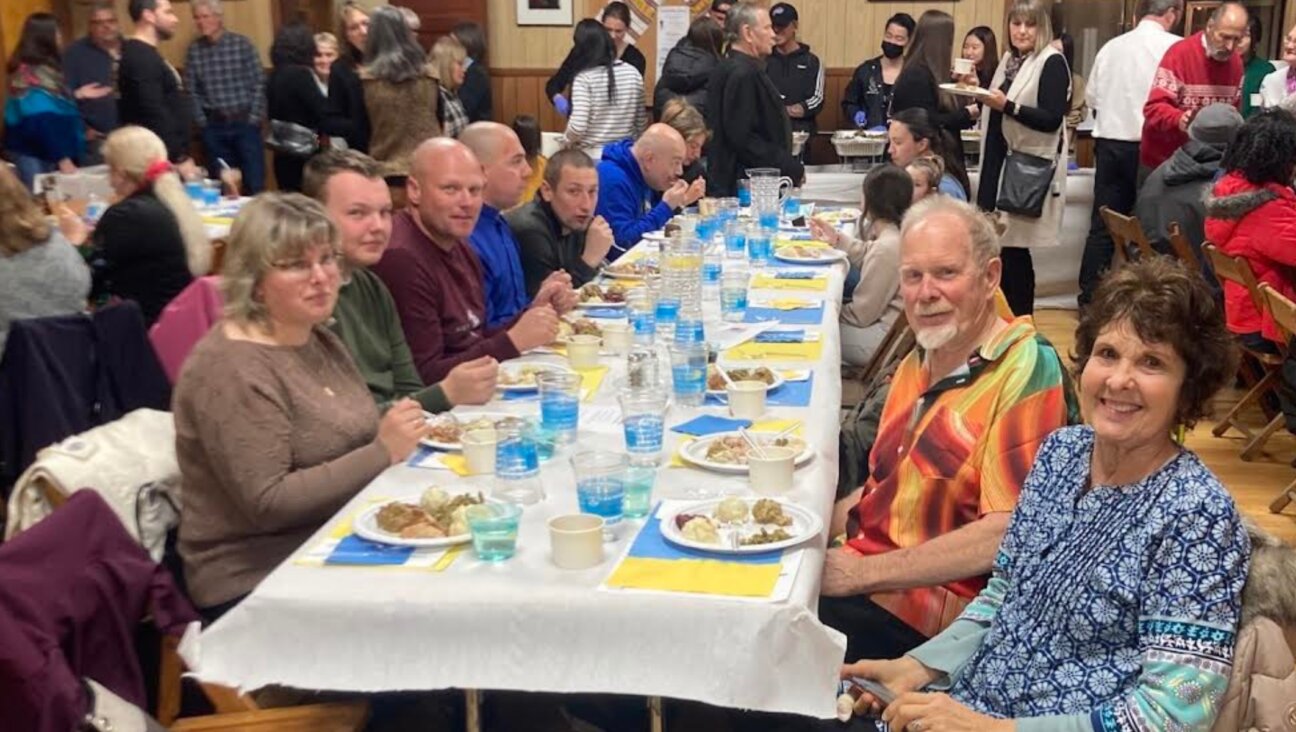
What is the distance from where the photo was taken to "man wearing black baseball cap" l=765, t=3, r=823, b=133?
912 cm

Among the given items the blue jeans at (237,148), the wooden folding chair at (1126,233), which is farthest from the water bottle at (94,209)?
the wooden folding chair at (1126,233)

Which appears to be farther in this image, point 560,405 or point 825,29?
point 825,29

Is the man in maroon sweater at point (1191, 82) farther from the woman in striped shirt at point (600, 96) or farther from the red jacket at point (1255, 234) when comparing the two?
the woman in striped shirt at point (600, 96)

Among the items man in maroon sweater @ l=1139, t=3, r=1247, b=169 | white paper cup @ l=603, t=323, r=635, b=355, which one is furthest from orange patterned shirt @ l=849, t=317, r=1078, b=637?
man in maroon sweater @ l=1139, t=3, r=1247, b=169

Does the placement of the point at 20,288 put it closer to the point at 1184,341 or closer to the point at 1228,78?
the point at 1184,341

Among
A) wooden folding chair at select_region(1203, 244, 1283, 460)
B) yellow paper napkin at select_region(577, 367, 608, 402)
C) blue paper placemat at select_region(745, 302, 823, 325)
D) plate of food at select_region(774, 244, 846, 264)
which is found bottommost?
Answer: wooden folding chair at select_region(1203, 244, 1283, 460)

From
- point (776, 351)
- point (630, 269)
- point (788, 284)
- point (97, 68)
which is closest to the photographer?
point (776, 351)

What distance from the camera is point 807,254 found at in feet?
16.0

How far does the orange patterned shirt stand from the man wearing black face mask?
6860 millimetres

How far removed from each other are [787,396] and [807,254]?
2.08 meters

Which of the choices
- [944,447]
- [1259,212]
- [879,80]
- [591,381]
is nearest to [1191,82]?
[1259,212]

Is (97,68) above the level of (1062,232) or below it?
above

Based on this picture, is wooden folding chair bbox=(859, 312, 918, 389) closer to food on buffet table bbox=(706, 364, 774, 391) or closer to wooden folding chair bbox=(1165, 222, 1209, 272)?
food on buffet table bbox=(706, 364, 774, 391)

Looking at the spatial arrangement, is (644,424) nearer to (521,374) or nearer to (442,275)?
(521,374)
